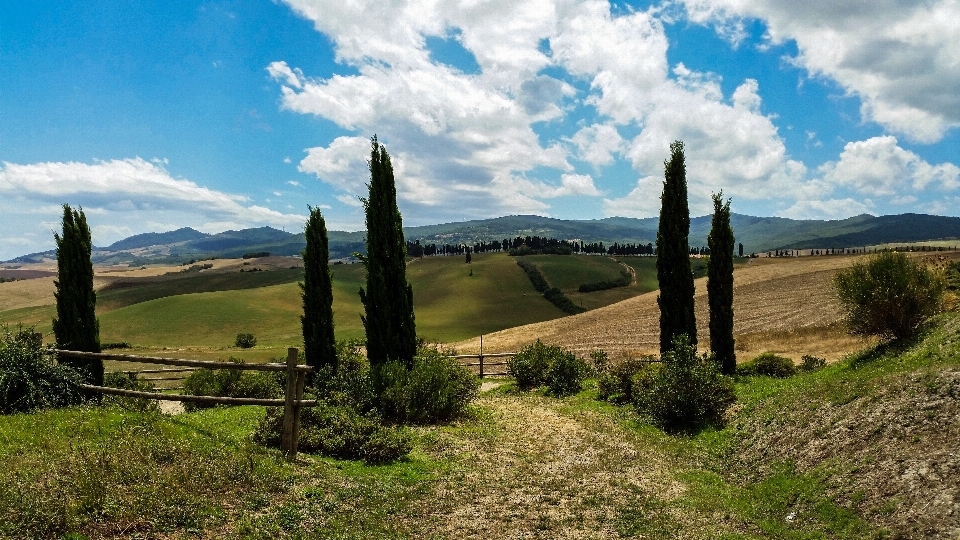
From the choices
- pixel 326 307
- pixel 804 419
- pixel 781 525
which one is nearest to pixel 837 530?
pixel 781 525

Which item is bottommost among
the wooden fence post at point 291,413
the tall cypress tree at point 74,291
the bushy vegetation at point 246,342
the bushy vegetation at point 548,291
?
the bushy vegetation at point 246,342

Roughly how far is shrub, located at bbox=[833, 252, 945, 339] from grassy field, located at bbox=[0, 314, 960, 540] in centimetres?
287

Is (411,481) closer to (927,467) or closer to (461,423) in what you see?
(461,423)

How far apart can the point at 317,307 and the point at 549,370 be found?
36.6 feet

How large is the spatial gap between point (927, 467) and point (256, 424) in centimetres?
1397

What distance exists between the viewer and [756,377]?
22.7 meters

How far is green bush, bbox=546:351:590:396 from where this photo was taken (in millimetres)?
24188

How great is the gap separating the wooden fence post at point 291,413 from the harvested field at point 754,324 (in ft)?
92.2

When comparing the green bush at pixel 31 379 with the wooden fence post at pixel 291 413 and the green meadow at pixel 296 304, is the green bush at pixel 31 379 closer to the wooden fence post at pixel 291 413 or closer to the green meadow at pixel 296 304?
the wooden fence post at pixel 291 413

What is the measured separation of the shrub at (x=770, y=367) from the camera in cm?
2295

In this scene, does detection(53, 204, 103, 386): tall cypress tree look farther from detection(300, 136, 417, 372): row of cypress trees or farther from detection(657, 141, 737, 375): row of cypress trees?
detection(657, 141, 737, 375): row of cypress trees

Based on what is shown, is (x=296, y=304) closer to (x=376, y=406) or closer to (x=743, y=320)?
(x=743, y=320)

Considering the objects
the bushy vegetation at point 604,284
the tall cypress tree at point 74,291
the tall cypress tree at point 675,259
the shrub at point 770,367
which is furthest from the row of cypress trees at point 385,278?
the bushy vegetation at point 604,284

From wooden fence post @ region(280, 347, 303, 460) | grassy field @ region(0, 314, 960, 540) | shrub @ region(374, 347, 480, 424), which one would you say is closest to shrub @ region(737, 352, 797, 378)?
grassy field @ region(0, 314, 960, 540)
